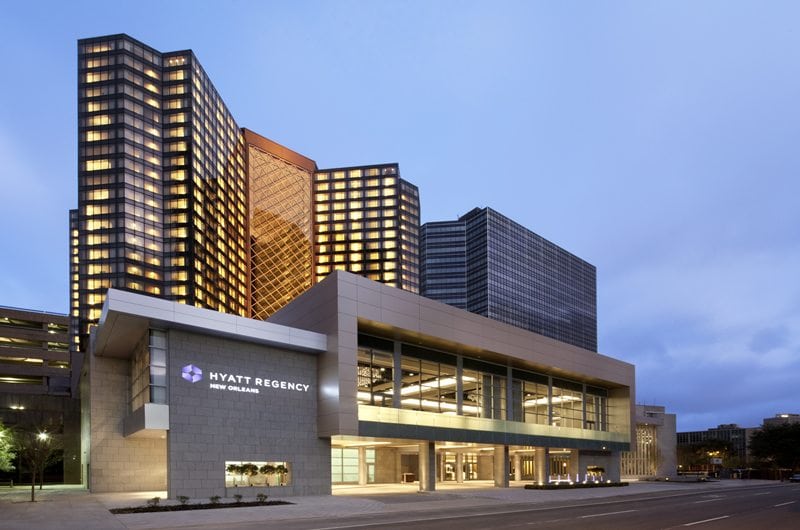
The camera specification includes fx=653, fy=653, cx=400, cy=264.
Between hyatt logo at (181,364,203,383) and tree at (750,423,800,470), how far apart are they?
335ft

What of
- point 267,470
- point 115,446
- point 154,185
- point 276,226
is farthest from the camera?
point 276,226

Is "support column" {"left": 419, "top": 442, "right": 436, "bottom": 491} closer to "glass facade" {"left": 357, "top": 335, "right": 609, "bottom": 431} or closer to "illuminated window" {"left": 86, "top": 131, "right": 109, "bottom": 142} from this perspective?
"glass facade" {"left": 357, "top": 335, "right": 609, "bottom": 431}

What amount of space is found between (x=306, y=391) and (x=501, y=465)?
77.5 ft

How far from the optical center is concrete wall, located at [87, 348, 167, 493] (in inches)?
1850

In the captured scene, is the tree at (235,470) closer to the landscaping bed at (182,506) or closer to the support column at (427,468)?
the landscaping bed at (182,506)

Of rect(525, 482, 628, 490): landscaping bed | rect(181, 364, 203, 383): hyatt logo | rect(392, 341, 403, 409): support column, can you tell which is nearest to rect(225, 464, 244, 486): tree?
rect(181, 364, 203, 383): hyatt logo

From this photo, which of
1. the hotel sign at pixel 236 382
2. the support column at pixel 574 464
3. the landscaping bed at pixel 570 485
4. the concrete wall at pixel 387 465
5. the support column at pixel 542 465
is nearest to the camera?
the hotel sign at pixel 236 382

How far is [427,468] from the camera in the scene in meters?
50.2

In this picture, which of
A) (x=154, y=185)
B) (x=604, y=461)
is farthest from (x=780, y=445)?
(x=154, y=185)

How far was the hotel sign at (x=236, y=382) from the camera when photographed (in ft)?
127

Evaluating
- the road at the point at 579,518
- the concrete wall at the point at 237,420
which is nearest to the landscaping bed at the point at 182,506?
the concrete wall at the point at 237,420

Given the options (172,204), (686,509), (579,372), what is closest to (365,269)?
(172,204)

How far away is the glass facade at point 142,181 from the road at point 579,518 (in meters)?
106

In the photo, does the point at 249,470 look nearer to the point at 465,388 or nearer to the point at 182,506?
the point at 182,506
